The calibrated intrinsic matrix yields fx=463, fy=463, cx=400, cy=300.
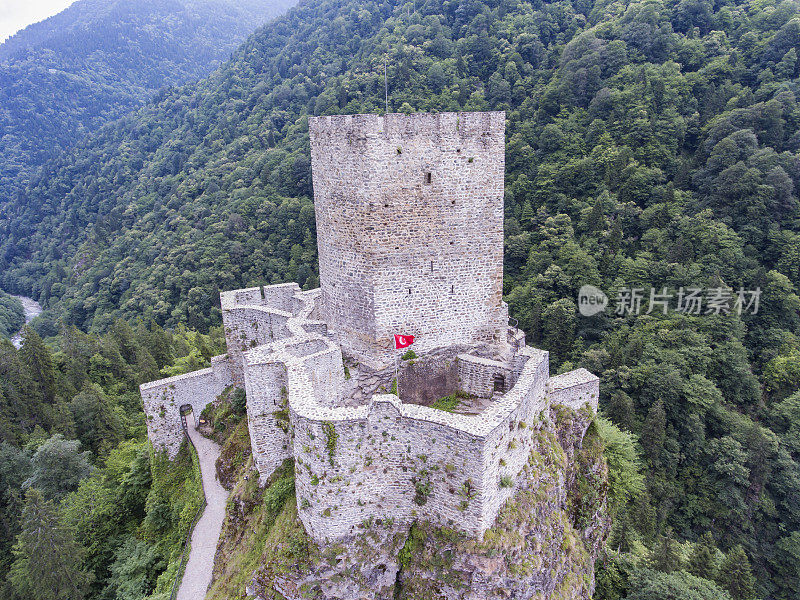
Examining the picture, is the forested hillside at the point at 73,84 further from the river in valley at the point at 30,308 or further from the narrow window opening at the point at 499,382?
the narrow window opening at the point at 499,382

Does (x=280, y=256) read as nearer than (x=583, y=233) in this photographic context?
No

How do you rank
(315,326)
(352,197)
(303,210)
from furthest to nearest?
(303,210), (315,326), (352,197)

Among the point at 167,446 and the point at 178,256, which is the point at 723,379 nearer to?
the point at 167,446

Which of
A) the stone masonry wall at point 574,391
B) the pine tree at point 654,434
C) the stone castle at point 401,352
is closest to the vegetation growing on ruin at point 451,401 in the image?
the stone castle at point 401,352

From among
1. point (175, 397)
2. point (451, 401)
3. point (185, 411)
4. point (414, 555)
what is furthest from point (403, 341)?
point (185, 411)

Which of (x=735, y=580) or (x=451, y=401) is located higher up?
(x=451, y=401)

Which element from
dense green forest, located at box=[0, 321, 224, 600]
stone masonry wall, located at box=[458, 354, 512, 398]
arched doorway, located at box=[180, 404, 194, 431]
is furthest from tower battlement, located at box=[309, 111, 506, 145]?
dense green forest, located at box=[0, 321, 224, 600]

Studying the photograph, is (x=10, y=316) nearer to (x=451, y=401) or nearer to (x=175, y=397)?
(x=175, y=397)

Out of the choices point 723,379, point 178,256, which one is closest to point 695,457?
point 723,379
